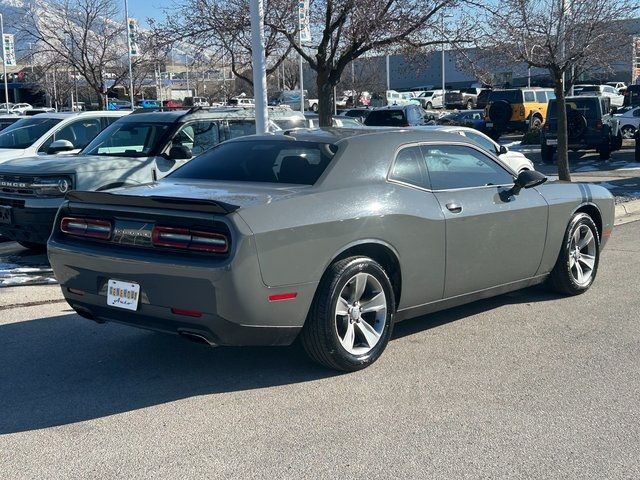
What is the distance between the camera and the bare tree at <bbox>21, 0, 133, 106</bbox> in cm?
2348

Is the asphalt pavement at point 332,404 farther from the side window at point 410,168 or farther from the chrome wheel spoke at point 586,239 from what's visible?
the side window at point 410,168

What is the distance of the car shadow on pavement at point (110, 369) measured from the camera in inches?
186

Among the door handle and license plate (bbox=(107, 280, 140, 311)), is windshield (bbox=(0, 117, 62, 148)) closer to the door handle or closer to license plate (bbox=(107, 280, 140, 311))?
license plate (bbox=(107, 280, 140, 311))

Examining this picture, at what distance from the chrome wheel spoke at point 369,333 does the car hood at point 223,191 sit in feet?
3.19

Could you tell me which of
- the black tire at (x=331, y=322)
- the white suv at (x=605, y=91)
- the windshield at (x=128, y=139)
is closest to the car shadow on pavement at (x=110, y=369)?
the black tire at (x=331, y=322)

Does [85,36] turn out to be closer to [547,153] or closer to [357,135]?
[547,153]

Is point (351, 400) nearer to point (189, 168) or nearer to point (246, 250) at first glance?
point (246, 250)

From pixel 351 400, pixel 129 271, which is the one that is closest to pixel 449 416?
pixel 351 400

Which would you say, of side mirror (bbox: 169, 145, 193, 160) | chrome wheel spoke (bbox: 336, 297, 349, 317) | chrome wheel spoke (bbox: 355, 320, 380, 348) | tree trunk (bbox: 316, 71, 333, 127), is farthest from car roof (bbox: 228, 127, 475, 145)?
tree trunk (bbox: 316, 71, 333, 127)

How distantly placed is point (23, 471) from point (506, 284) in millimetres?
4004

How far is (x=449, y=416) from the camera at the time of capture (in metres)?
4.53

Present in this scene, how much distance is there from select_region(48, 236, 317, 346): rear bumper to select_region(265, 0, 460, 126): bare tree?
7.12 meters

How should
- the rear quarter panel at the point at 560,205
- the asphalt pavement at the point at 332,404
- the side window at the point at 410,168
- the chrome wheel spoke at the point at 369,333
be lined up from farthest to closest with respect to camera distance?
1. the rear quarter panel at the point at 560,205
2. the side window at the point at 410,168
3. the chrome wheel spoke at the point at 369,333
4. the asphalt pavement at the point at 332,404

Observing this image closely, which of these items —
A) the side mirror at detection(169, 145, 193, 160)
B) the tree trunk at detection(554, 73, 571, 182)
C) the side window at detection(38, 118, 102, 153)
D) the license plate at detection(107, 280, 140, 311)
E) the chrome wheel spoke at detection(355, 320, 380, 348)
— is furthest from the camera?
the tree trunk at detection(554, 73, 571, 182)
